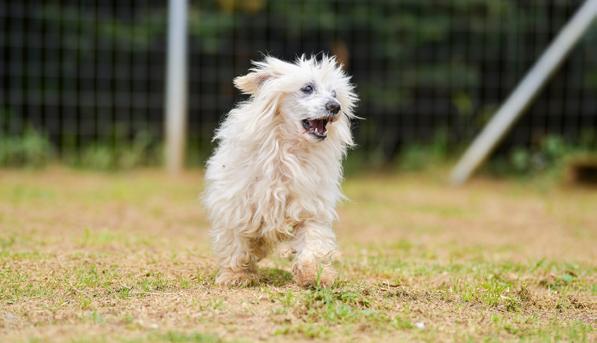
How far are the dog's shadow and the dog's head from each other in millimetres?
687

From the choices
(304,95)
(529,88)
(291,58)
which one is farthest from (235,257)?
(291,58)

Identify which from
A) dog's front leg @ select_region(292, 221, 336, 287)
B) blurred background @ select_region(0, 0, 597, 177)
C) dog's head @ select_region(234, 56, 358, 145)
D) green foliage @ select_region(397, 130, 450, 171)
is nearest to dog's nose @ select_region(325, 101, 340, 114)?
dog's head @ select_region(234, 56, 358, 145)

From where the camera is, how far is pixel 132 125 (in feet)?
32.2

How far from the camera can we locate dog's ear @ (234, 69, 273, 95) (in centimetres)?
432

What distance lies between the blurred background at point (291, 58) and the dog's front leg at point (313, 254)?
5511 millimetres

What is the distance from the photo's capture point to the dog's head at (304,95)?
4156 mm

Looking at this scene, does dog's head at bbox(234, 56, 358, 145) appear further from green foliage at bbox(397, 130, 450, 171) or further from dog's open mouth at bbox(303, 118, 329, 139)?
green foliage at bbox(397, 130, 450, 171)

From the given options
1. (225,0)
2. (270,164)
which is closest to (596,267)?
(270,164)

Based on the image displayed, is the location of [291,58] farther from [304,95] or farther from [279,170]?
[279,170]

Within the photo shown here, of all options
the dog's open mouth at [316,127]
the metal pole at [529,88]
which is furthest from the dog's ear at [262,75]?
the metal pole at [529,88]

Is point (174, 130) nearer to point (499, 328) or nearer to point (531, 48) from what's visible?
point (531, 48)

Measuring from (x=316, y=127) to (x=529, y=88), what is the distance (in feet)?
16.4

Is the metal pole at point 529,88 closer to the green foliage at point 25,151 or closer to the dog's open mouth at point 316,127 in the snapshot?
the green foliage at point 25,151

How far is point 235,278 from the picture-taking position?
414 centimetres
